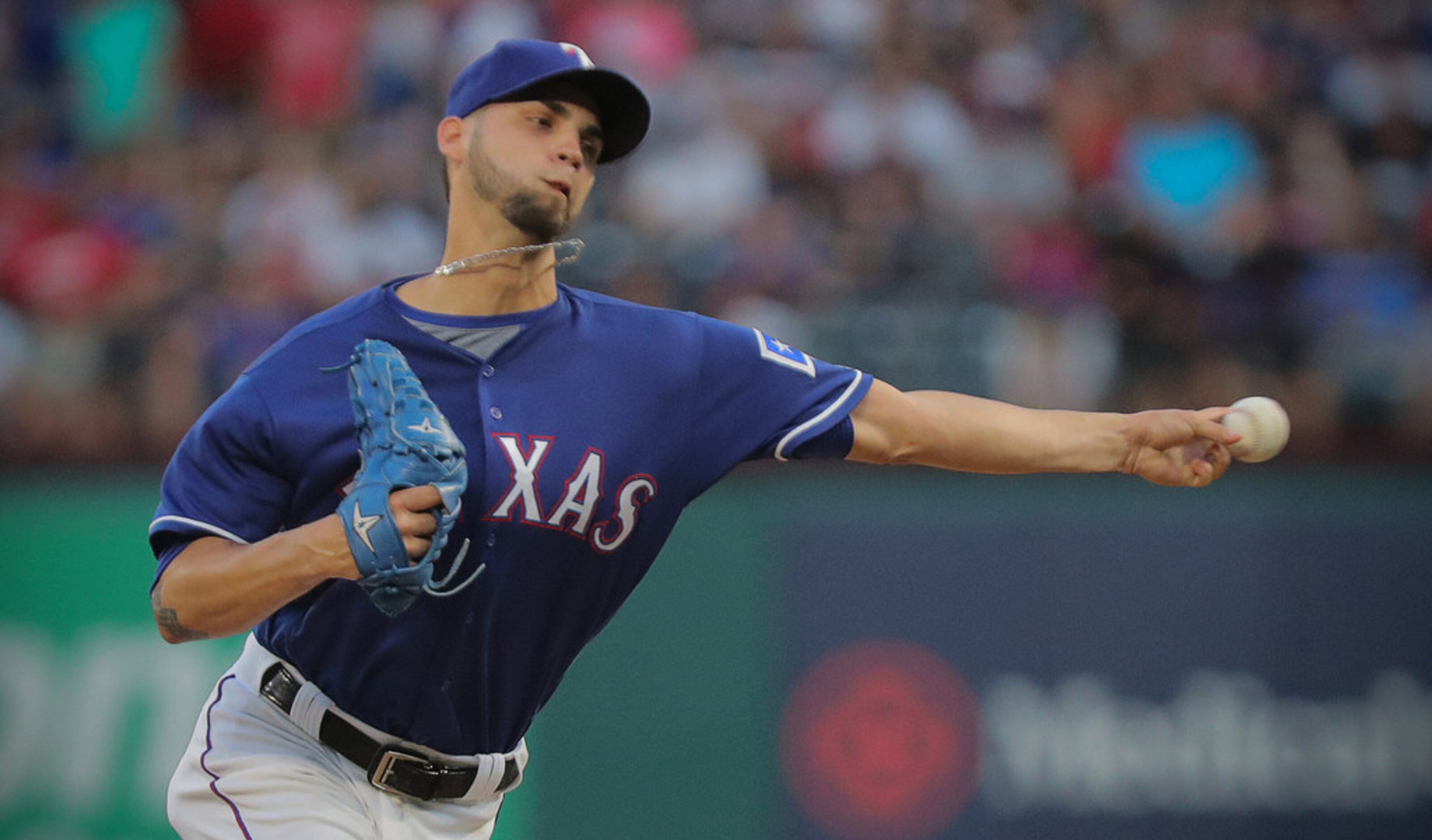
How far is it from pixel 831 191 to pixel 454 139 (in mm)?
5612

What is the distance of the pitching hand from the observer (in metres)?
3.87

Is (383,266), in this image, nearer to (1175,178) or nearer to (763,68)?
(763,68)

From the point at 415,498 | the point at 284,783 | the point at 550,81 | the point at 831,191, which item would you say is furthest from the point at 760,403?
the point at 831,191

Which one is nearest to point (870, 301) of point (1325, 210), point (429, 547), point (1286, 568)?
point (1286, 568)

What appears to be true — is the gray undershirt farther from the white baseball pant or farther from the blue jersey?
the white baseball pant

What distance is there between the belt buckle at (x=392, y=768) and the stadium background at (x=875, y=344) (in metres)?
3.30

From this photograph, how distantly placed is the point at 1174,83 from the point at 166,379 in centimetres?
607

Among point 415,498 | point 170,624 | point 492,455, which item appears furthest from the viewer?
point 492,455

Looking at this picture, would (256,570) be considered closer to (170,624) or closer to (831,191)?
(170,624)

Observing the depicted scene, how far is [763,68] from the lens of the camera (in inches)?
403

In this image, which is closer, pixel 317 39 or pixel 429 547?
pixel 429 547

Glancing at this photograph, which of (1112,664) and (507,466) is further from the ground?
(507,466)

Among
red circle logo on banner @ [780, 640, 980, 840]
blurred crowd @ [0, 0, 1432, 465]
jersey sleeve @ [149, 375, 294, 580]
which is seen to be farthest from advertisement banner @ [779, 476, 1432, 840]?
jersey sleeve @ [149, 375, 294, 580]

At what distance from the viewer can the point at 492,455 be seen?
11.6 ft
